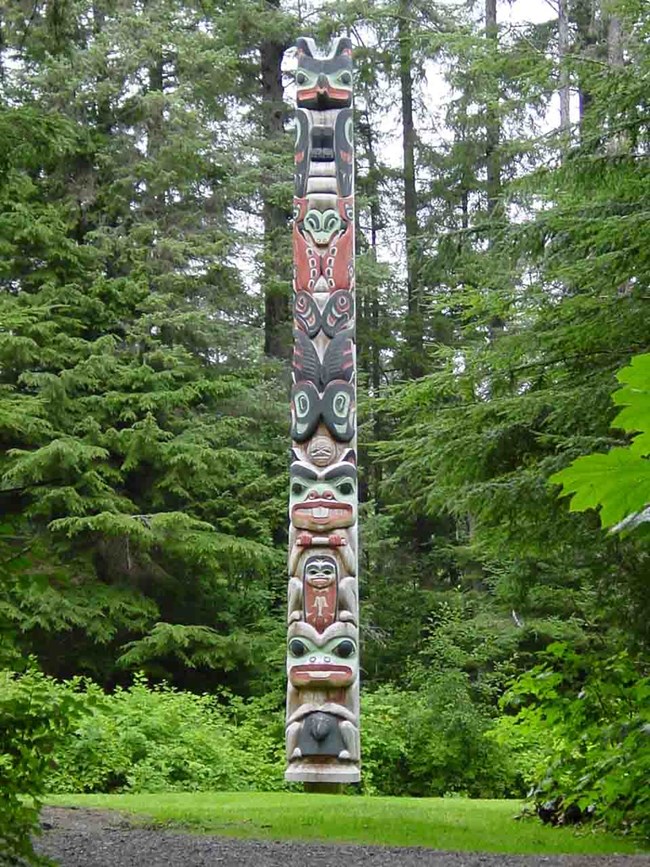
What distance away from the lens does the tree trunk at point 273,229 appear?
56.0ft

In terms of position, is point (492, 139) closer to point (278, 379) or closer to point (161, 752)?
point (278, 379)

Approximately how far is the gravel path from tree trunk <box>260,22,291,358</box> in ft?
37.1

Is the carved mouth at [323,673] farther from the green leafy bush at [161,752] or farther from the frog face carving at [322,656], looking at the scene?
the green leafy bush at [161,752]

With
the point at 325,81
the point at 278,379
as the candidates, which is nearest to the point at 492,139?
the point at 278,379

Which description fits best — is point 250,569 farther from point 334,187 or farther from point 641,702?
point 641,702

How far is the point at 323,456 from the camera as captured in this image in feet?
30.8

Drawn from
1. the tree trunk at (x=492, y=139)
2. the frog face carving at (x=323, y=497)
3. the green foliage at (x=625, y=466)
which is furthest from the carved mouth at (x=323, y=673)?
the tree trunk at (x=492, y=139)

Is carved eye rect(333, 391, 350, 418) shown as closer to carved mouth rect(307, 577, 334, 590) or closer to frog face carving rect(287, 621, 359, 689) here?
carved mouth rect(307, 577, 334, 590)

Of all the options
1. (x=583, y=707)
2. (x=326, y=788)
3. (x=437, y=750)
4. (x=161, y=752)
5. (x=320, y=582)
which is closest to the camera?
(x=583, y=707)

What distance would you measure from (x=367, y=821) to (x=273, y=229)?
12.3m

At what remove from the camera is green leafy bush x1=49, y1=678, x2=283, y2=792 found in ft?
35.4

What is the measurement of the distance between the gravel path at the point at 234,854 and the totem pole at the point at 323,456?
2627 millimetres

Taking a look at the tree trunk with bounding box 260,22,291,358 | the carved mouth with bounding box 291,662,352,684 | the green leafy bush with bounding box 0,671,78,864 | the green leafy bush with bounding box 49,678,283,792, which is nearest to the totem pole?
the carved mouth with bounding box 291,662,352,684

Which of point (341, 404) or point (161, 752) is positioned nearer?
point (341, 404)
